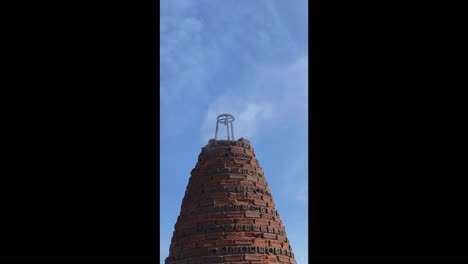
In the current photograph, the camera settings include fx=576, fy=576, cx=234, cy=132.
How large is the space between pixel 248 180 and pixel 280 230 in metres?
1.76

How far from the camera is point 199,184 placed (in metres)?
17.6

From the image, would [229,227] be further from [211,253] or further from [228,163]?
[228,163]

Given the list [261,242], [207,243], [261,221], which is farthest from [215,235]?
[261,221]

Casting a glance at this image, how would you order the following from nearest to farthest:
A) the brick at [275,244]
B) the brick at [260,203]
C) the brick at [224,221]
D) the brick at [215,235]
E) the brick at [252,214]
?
1. the brick at [215,235]
2. the brick at [224,221]
3. the brick at [275,244]
4. the brick at [252,214]
5. the brick at [260,203]

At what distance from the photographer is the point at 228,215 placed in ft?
54.1

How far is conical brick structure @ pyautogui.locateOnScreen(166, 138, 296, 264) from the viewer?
16.1 m

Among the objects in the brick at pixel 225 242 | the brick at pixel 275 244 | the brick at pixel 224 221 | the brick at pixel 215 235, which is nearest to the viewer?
the brick at pixel 225 242

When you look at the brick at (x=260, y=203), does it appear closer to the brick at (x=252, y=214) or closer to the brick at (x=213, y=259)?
the brick at (x=252, y=214)

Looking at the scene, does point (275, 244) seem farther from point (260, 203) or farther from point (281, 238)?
point (260, 203)

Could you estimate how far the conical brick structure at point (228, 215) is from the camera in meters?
16.1

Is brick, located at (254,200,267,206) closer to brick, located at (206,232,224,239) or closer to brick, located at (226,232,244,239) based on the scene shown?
brick, located at (226,232,244,239)

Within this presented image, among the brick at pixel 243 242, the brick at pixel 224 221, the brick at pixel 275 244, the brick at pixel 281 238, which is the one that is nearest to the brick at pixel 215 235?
the brick at pixel 224 221
